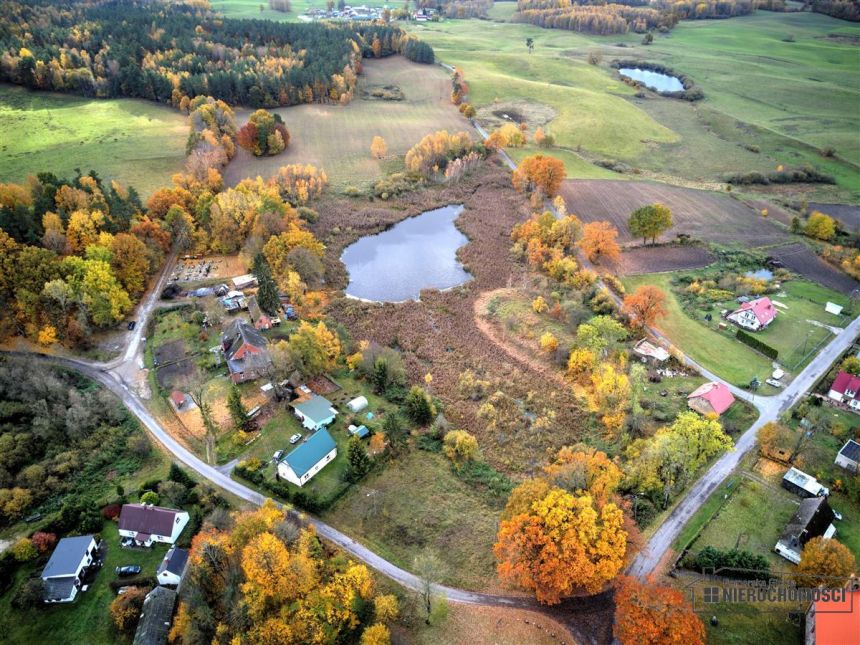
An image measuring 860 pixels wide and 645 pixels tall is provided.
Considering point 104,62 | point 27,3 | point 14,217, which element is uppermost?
Result: point 27,3

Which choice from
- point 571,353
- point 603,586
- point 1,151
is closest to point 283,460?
point 603,586

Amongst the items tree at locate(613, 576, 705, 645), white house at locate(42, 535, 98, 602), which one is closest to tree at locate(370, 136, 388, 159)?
white house at locate(42, 535, 98, 602)

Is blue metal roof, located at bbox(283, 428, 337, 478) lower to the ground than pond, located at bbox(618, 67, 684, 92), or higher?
lower

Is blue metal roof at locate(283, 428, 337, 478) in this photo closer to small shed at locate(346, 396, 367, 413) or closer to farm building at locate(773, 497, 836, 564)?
small shed at locate(346, 396, 367, 413)

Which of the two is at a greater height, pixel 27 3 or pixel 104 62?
pixel 27 3

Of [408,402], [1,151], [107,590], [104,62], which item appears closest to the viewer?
[107,590]

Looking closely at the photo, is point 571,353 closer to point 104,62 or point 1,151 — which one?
point 1,151
